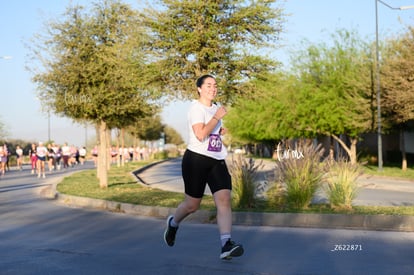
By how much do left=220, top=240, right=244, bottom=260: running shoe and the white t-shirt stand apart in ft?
2.95

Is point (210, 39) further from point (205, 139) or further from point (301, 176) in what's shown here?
point (205, 139)

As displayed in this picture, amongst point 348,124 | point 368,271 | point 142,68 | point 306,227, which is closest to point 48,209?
point 142,68

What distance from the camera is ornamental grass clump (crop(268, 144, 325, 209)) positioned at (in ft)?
35.6

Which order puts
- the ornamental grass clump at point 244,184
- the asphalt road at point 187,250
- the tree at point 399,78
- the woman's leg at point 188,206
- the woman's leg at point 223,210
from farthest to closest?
1. the tree at point 399,78
2. the ornamental grass clump at point 244,184
3. the woman's leg at point 188,206
4. the woman's leg at point 223,210
5. the asphalt road at point 187,250

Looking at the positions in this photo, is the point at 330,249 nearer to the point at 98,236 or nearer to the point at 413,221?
the point at 413,221

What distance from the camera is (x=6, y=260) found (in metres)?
6.66

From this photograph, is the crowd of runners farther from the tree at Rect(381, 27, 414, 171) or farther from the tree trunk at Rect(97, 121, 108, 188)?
the tree at Rect(381, 27, 414, 171)

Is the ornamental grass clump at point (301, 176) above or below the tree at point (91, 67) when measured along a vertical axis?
below

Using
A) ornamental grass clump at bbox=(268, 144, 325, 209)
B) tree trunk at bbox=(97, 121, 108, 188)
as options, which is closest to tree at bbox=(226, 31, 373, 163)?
tree trunk at bbox=(97, 121, 108, 188)

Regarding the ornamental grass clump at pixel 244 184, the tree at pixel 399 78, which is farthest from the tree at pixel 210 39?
the tree at pixel 399 78

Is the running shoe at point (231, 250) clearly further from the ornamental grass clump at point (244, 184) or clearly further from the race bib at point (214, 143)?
the ornamental grass clump at point (244, 184)

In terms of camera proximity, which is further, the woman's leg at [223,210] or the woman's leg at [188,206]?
the woman's leg at [188,206]

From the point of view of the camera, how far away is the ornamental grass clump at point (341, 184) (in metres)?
10.7

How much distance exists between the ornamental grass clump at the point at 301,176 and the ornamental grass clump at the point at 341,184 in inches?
7.9
